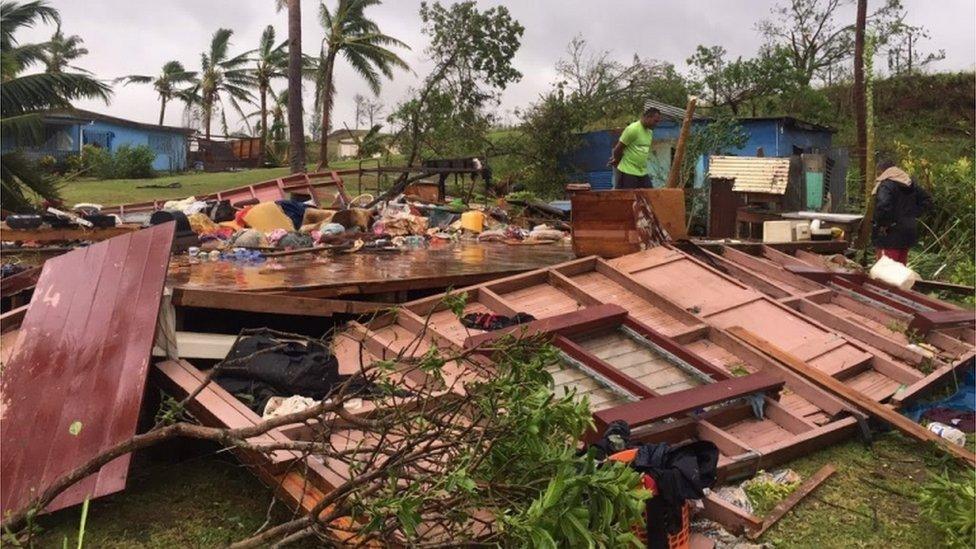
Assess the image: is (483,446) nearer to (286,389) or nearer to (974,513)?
(286,389)

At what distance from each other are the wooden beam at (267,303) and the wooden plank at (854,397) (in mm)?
2674

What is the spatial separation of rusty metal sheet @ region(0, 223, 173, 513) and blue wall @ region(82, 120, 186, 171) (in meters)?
29.5

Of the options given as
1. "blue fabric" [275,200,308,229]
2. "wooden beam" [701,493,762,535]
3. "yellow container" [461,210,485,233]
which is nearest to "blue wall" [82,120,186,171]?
"blue fabric" [275,200,308,229]

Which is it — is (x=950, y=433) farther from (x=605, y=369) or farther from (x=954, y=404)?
(x=605, y=369)

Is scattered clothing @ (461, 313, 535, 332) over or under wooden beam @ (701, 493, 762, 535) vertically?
over

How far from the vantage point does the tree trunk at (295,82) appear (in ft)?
65.5

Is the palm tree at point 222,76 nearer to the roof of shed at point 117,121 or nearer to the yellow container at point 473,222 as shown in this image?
the roof of shed at point 117,121

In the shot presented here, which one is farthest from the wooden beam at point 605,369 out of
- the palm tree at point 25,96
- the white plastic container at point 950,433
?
the palm tree at point 25,96

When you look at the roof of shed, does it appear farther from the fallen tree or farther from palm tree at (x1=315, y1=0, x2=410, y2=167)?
the fallen tree

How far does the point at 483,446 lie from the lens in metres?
2.71

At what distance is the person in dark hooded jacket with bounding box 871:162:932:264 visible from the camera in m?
8.37

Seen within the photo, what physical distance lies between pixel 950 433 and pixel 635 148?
185 inches

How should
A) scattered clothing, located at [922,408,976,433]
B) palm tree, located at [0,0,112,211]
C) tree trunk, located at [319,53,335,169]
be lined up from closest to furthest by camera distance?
scattered clothing, located at [922,408,976,433], palm tree, located at [0,0,112,211], tree trunk, located at [319,53,335,169]

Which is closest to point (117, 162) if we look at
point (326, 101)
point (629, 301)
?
point (326, 101)
